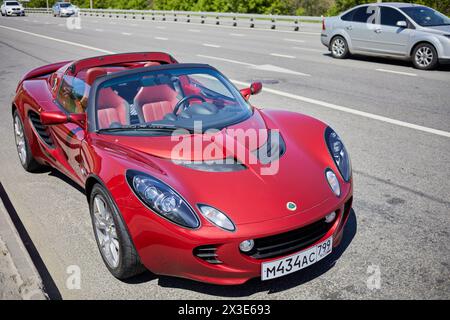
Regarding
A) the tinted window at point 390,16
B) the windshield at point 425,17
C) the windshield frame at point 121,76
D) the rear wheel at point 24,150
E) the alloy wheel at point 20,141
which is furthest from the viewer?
the tinted window at point 390,16

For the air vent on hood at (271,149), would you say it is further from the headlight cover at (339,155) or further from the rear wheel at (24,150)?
the rear wheel at (24,150)

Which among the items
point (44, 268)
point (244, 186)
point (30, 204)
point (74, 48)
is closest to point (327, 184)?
point (244, 186)

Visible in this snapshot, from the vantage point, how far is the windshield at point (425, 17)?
1180 centimetres

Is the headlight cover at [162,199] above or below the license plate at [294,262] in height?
above

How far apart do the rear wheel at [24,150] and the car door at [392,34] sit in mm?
9438

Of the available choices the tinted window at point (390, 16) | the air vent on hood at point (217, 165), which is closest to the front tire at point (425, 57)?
the tinted window at point (390, 16)

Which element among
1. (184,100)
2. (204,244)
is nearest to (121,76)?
(184,100)

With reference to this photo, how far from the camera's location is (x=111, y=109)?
13.6ft

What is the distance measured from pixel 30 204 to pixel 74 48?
14805 millimetres

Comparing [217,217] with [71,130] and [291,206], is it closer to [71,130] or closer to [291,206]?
[291,206]

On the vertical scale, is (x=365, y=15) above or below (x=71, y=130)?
above

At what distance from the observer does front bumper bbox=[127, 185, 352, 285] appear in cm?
296

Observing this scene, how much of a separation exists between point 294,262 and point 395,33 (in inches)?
407

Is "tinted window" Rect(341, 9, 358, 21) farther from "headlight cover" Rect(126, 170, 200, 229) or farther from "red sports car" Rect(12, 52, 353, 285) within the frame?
"headlight cover" Rect(126, 170, 200, 229)
